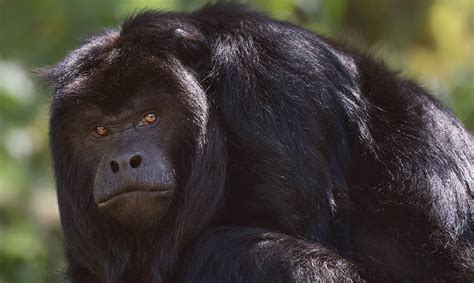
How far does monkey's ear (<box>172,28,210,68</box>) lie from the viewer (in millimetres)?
5371

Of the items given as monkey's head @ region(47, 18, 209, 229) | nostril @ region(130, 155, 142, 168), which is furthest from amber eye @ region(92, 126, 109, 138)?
nostril @ region(130, 155, 142, 168)

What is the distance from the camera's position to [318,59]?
5.44 metres

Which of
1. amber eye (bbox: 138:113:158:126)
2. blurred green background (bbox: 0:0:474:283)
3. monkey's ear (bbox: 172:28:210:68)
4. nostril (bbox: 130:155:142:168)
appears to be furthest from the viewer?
blurred green background (bbox: 0:0:474:283)

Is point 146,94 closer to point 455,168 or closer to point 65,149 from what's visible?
point 65,149

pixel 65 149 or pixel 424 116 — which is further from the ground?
pixel 424 116

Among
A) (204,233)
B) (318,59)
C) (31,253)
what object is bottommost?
(31,253)

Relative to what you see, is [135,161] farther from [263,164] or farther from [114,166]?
[263,164]

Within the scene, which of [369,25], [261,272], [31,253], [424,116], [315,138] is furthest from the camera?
[369,25]

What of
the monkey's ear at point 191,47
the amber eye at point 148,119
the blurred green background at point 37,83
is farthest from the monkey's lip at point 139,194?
the blurred green background at point 37,83

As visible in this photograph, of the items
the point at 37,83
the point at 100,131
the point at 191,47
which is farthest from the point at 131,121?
the point at 37,83

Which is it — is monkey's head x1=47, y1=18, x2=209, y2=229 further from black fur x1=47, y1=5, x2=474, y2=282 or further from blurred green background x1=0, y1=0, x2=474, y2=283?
blurred green background x1=0, y1=0, x2=474, y2=283

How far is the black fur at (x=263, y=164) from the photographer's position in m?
5.09

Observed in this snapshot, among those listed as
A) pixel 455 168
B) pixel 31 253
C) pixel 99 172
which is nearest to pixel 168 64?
pixel 99 172

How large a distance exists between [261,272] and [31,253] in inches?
217
